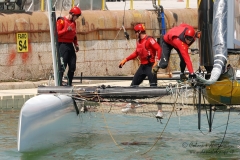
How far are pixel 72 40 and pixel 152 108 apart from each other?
266 cm

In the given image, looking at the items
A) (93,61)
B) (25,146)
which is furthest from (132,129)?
(93,61)

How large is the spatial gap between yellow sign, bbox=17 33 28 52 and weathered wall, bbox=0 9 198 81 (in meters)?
0.10

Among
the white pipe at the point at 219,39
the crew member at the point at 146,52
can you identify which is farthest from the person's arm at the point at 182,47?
the crew member at the point at 146,52

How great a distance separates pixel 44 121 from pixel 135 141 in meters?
1.84

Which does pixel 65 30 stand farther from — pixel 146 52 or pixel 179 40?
pixel 179 40

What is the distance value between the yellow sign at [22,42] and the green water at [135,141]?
16.0ft

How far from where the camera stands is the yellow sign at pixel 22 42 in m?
19.1

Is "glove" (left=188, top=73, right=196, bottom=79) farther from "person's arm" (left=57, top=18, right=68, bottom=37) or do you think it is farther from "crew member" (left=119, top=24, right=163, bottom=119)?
"person's arm" (left=57, top=18, right=68, bottom=37)

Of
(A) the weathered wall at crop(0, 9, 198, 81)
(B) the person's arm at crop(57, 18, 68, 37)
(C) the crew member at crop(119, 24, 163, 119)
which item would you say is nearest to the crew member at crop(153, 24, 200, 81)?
(C) the crew member at crop(119, 24, 163, 119)

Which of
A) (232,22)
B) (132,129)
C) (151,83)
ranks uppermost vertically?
(232,22)

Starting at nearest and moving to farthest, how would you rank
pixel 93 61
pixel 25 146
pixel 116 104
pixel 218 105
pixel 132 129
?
pixel 25 146 < pixel 218 105 < pixel 116 104 < pixel 132 129 < pixel 93 61

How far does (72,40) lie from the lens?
1418cm

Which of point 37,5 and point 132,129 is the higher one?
point 37,5

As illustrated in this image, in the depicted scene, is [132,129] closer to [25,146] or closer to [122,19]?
[25,146]
